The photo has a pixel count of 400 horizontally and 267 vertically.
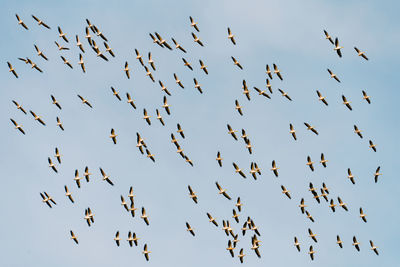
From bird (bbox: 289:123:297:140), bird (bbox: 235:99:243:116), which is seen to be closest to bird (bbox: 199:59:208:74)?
bird (bbox: 235:99:243:116)

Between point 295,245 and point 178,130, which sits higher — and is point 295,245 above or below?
below

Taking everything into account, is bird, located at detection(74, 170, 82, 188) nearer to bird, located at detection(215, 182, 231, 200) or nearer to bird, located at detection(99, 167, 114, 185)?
bird, located at detection(99, 167, 114, 185)

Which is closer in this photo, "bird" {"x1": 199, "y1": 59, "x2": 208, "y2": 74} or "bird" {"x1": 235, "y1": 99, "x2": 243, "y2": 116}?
"bird" {"x1": 199, "y1": 59, "x2": 208, "y2": 74}

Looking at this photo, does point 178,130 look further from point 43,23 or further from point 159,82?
point 43,23

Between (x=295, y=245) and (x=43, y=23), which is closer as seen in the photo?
(x=43, y=23)

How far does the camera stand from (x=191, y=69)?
132 metres

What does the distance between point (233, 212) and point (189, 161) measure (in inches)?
392

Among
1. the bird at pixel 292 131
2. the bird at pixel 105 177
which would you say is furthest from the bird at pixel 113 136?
the bird at pixel 292 131

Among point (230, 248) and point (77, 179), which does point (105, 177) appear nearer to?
point (77, 179)

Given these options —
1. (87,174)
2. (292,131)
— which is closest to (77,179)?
(87,174)

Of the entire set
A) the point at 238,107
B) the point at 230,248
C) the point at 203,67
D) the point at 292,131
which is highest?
the point at 203,67

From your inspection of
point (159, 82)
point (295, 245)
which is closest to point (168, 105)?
point (159, 82)

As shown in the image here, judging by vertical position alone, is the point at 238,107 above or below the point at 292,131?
above

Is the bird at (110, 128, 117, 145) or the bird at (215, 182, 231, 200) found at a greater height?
the bird at (110, 128, 117, 145)
